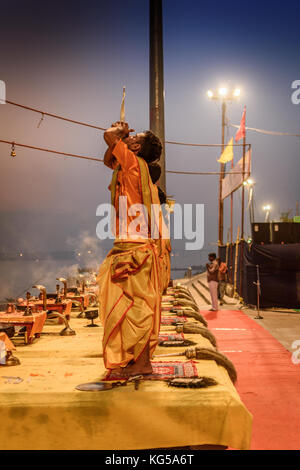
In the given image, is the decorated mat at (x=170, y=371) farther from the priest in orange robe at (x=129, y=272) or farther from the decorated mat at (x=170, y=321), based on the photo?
the decorated mat at (x=170, y=321)

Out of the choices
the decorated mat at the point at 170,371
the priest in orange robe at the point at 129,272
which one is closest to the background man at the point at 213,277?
the decorated mat at the point at 170,371

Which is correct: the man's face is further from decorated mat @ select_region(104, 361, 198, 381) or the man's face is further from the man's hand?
decorated mat @ select_region(104, 361, 198, 381)

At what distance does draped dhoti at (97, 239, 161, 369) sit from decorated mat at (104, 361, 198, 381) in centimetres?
20

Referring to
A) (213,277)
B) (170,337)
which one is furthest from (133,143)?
(213,277)

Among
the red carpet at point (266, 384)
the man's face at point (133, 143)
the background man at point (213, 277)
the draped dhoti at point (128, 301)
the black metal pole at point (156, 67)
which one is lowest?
the red carpet at point (266, 384)

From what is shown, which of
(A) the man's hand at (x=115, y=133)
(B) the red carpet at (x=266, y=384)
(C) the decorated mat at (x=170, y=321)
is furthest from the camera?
(C) the decorated mat at (x=170, y=321)

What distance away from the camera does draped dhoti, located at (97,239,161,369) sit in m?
3.49

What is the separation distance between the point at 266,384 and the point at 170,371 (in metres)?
3.06

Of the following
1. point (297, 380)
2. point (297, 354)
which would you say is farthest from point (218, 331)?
point (297, 380)

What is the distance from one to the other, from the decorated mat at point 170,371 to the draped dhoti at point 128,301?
20cm

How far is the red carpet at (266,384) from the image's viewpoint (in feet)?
14.0

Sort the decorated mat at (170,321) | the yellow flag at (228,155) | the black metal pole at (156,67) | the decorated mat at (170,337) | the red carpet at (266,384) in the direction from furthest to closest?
the yellow flag at (228,155)
the black metal pole at (156,67)
the decorated mat at (170,321)
the decorated mat at (170,337)
the red carpet at (266,384)

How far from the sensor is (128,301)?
11.7 feet

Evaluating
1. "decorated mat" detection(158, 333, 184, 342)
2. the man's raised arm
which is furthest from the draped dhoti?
"decorated mat" detection(158, 333, 184, 342)
